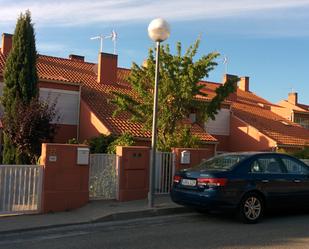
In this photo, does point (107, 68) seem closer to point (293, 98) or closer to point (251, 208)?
point (251, 208)

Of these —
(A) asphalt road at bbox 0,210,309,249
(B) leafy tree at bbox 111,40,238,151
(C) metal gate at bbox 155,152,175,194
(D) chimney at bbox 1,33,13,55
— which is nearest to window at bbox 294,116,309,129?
(D) chimney at bbox 1,33,13,55

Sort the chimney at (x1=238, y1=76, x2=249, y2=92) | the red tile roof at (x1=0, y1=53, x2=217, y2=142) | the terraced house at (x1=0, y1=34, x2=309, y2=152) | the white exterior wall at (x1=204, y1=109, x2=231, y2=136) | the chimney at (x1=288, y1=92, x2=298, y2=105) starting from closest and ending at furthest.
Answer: the red tile roof at (x1=0, y1=53, x2=217, y2=142) → the terraced house at (x1=0, y1=34, x2=309, y2=152) → the white exterior wall at (x1=204, y1=109, x2=231, y2=136) → the chimney at (x1=238, y1=76, x2=249, y2=92) → the chimney at (x1=288, y1=92, x2=298, y2=105)

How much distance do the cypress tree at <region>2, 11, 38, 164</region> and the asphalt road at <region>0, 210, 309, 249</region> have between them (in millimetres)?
9287

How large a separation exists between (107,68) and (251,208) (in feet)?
67.6

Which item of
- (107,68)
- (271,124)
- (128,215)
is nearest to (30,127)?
(128,215)

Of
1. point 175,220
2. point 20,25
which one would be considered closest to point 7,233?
point 175,220

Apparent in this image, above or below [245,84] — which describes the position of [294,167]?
below

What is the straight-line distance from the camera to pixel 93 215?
35.4 feet

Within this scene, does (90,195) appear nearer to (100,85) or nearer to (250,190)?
(250,190)

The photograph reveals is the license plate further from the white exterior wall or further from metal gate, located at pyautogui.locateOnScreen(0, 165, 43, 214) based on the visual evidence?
the white exterior wall

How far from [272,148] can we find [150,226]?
21.5 m

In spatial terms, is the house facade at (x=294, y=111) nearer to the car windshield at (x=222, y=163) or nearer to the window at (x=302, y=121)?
the window at (x=302, y=121)

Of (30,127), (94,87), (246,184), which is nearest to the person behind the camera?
(246,184)

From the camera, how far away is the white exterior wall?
31.9 m
